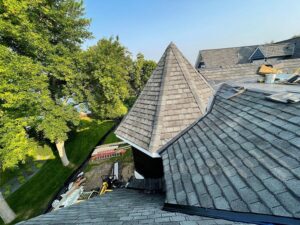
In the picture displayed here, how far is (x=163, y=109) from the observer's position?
7.33 metres

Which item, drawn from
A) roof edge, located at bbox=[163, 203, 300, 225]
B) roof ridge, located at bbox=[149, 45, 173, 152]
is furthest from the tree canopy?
roof edge, located at bbox=[163, 203, 300, 225]

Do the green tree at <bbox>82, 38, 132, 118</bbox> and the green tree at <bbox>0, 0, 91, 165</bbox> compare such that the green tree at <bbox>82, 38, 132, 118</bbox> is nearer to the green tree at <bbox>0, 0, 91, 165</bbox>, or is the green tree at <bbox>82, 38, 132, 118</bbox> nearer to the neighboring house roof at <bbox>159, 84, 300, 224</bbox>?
the green tree at <bbox>0, 0, 91, 165</bbox>

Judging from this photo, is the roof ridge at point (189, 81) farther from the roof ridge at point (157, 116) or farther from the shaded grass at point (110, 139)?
the shaded grass at point (110, 139)

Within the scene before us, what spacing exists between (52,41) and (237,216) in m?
17.5

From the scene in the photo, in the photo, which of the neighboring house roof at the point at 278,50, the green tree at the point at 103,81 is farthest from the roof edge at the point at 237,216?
the neighboring house roof at the point at 278,50

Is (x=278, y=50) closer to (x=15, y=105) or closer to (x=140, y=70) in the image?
(x=140, y=70)

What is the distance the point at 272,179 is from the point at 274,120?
201 centimetres

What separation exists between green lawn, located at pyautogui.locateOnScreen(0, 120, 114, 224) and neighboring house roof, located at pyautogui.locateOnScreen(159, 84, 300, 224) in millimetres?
11612

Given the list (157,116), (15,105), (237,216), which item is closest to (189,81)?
(157,116)

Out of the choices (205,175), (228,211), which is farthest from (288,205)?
(205,175)

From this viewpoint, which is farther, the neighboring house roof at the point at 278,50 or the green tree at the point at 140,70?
the neighboring house roof at the point at 278,50

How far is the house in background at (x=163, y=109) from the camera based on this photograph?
700cm

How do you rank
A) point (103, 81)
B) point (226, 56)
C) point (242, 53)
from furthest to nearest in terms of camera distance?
1. point (226, 56)
2. point (242, 53)
3. point (103, 81)

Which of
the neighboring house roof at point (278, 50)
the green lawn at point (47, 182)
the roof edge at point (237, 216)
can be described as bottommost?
the green lawn at point (47, 182)
